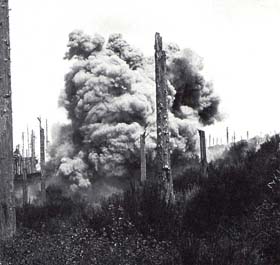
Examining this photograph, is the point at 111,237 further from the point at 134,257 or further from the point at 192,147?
the point at 192,147

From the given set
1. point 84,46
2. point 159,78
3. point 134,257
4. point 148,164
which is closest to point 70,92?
point 84,46

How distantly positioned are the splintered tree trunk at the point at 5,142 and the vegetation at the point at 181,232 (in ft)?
1.25

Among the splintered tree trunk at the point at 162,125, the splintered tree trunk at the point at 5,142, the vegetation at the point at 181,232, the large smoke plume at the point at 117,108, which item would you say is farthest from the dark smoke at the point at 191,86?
the splintered tree trunk at the point at 5,142

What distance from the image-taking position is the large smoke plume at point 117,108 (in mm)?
42344

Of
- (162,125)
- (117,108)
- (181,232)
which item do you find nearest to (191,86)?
(117,108)

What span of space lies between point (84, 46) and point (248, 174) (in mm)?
39027

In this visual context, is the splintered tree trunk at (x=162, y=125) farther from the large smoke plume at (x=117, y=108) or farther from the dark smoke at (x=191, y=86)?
the dark smoke at (x=191, y=86)

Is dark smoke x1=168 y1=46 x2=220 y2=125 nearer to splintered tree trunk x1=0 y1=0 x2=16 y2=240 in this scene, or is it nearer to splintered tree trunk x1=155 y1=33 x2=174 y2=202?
splintered tree trunk x1=155 y1=33 x2=174 y2=202

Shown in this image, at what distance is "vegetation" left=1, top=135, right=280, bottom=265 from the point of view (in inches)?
256

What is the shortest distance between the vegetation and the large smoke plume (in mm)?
30389

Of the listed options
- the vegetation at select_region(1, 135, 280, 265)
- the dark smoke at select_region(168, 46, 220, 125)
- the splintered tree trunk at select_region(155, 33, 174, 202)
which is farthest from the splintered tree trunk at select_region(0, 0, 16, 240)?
the dark smoke at select_region(168, 46, 220, 125)

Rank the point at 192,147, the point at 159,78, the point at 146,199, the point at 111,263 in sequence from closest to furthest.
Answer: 1. the point at 111,263
2. the point at 146,199
3. the point at 159,78
4. the point at 192,147

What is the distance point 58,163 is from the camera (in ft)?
157

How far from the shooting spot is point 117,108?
44.1 m
